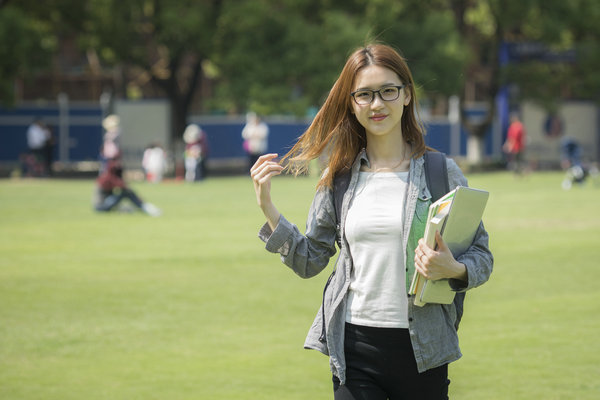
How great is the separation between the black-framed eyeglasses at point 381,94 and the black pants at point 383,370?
82cm

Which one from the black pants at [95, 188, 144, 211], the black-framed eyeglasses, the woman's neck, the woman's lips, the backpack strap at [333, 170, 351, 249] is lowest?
the black pants at [95, 188, 144, 211]

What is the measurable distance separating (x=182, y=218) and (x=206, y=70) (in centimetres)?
3929

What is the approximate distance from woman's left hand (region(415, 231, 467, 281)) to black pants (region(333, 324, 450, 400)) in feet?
0.86

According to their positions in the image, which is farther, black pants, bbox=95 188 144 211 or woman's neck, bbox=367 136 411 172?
black pants, bbox=95 188 144 211

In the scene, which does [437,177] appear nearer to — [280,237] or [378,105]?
[378,105]

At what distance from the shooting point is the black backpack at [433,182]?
12.5 feet

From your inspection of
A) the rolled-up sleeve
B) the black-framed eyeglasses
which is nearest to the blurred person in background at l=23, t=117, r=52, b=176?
the rolled-up sleeve

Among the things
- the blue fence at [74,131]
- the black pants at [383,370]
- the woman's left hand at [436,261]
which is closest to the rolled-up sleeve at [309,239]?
the black pants at [383,370]

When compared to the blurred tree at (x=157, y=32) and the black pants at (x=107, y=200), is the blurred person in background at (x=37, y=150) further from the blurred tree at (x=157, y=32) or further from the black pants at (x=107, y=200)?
the black pants at (x=107, y=200)

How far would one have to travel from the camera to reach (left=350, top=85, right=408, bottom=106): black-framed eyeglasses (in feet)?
12.7

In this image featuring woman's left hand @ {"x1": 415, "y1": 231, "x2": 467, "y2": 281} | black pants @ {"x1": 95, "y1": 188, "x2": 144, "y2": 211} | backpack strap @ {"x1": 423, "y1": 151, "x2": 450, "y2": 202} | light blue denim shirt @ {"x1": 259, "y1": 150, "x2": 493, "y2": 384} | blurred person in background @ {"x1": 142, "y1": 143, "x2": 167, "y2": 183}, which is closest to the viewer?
woman's left hand @ {"x1": 415, "y1": 231, "x2": 467, "y2": 281}

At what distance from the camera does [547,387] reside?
6926 mm

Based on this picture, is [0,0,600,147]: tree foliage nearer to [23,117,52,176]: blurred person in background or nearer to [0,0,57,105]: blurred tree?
[0,0,57,105]: blurred tree

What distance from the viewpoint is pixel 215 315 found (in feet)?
31.3
